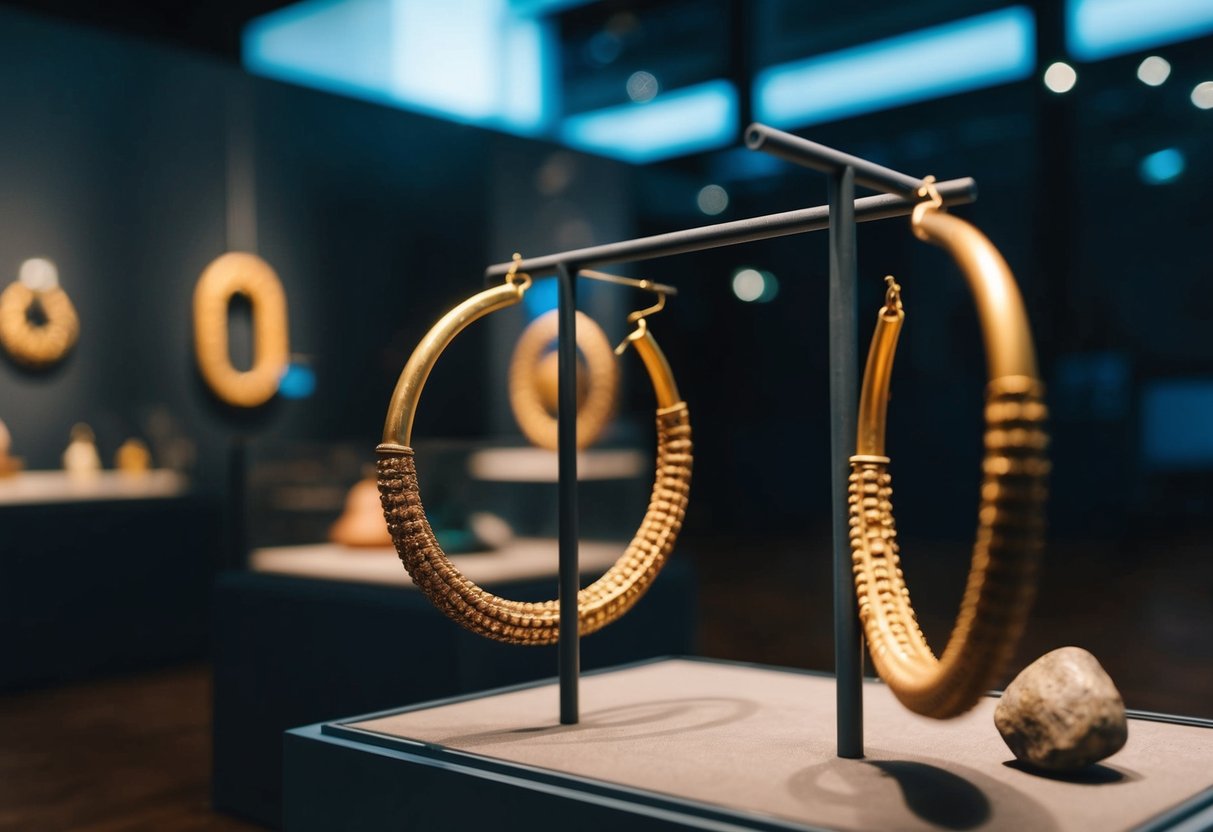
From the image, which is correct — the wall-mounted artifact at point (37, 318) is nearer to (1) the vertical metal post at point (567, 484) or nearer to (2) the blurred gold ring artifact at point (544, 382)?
(2) the blurred gold ring artifact at point (544, 382)

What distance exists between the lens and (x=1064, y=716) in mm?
1179

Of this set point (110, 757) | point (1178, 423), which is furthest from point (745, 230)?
point (110, 757)

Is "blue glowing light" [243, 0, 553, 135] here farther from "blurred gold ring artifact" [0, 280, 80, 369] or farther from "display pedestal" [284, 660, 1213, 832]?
"display pedestal" [284, 660, 1213, 832]

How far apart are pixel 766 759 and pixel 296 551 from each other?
2.10 m

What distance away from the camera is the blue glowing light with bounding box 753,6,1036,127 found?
3.34m

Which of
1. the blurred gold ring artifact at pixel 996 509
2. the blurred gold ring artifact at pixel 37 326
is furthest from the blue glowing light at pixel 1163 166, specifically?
the blurred gold ring artifact at pixel 37 326

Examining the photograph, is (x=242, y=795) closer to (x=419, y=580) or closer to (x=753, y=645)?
(x=419, y=580)

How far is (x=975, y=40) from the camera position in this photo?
11.2 feet

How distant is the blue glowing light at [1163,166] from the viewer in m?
2.99

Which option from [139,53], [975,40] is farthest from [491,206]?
[975,40]

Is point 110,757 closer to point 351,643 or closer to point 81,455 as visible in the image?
point 351,643

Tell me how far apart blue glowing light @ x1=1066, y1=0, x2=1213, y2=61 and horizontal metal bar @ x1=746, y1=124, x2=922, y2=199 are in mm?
2081

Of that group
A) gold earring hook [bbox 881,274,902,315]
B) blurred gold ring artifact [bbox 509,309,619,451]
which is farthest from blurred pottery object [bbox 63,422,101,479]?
gold earring hook [bbox 881,274,902,315]

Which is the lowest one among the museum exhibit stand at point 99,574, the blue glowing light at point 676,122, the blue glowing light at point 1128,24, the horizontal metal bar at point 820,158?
the museum exhibit stand at point 99,574
